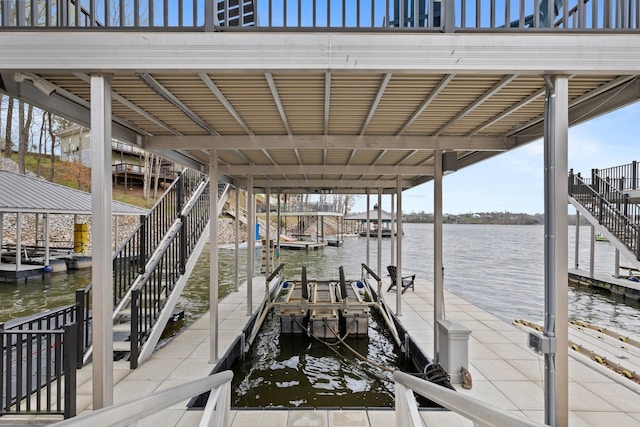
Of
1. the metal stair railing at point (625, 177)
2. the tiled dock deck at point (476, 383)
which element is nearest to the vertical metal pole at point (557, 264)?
the tiled dock deck at point (476, 383)

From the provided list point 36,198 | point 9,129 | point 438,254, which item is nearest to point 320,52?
point 438,254

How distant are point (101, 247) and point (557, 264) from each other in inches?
129

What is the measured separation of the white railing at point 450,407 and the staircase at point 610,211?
865 cm

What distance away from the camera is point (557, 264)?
2385 mm

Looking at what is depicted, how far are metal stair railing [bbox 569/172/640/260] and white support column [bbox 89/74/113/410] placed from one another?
10.5 meters

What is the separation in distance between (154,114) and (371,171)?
4.16 m

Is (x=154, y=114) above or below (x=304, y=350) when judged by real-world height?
above

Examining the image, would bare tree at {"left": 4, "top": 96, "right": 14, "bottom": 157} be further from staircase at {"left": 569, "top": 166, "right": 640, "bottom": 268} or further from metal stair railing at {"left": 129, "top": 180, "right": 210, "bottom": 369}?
staircase at {"left": 569, "top": 166, "right": 640, "bottom": 268}

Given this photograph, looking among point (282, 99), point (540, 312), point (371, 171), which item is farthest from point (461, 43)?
point (540, 312)

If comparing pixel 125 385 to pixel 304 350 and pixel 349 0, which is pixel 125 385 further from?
pixel 349 0

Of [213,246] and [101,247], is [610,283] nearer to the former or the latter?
[213,246]

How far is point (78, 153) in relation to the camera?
85.9ft

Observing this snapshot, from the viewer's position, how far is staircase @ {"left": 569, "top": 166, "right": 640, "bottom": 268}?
27.0ft

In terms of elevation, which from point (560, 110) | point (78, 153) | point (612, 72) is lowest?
point (560, 110)
